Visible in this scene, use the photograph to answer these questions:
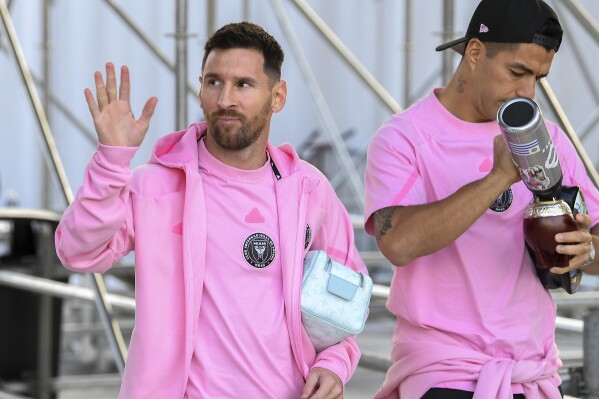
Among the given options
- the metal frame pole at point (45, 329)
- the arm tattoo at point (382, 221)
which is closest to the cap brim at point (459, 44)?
the arm tattoo at point (382, 221)

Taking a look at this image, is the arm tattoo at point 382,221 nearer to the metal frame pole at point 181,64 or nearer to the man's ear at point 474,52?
the man's ear at point 474,52

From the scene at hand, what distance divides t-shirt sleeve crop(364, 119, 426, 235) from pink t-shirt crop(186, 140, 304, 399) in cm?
20

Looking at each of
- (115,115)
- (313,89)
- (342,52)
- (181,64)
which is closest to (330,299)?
(115,115)

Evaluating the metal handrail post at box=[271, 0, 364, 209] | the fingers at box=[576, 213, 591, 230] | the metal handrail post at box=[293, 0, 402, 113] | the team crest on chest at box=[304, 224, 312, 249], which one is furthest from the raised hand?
the metal handrail post at box=[271, 0, 364, 209]

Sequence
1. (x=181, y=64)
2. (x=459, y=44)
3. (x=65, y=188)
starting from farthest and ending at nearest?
(x=181, y=64)
(x=65, y=188)
(x=459, y=44)

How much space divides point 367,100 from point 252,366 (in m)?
5.55

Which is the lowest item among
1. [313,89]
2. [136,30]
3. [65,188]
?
[313,89]

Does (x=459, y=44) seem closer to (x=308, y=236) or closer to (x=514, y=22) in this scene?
(x=514, y=22)

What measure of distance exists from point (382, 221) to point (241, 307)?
0.95ft

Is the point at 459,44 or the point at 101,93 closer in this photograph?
the point at 101,93

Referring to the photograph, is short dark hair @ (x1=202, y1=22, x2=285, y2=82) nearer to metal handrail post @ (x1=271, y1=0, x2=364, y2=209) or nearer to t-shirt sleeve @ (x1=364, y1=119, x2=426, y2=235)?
t-shirt sleeve @ (x1=364, y1=119, x2=426, y2=235)

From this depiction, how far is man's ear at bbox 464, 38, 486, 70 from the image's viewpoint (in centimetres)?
190

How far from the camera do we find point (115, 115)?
5.42 ft

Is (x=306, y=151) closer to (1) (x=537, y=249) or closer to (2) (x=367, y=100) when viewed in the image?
(2) (x=367, y=100)
